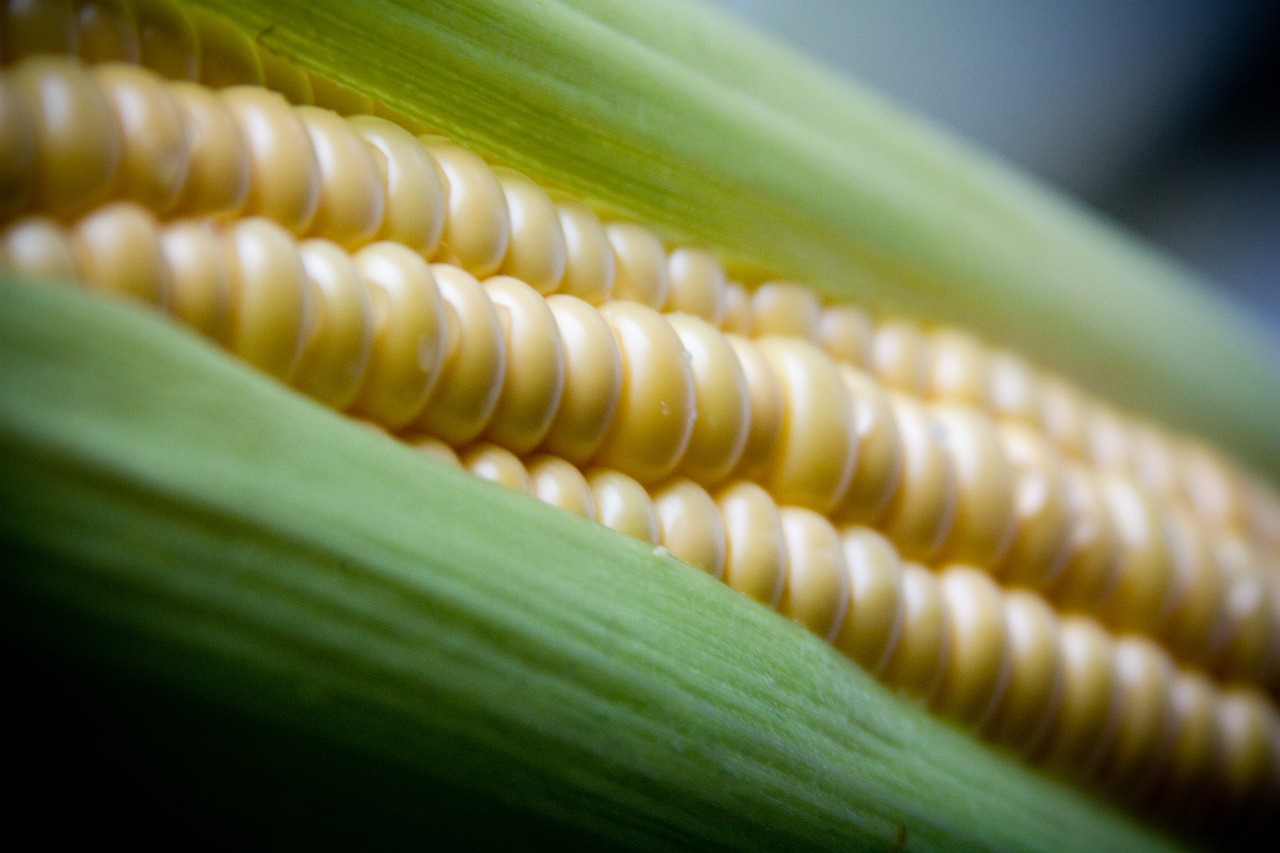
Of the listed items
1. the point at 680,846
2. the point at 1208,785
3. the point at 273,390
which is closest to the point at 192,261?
the point at 273,390

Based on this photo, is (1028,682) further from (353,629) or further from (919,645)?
(353,629)

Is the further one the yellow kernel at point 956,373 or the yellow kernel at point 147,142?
the yellow kernel at point 956,373

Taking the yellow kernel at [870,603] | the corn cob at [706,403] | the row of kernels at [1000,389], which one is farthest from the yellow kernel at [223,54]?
the yellow kernel at [870,603]

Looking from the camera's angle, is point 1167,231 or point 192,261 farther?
point 1167,231

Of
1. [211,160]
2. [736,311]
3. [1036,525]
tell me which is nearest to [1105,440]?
[1036,525]

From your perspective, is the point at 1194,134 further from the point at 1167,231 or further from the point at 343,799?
the point at 343,799

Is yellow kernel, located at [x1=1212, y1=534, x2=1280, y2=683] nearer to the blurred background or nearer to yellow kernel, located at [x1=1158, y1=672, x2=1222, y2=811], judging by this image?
yellow kernel, located at [x1=1158, y1=672, x2=1222, y2=811]

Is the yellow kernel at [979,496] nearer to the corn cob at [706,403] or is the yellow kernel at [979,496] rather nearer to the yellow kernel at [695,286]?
the corn cob at [706,403]
